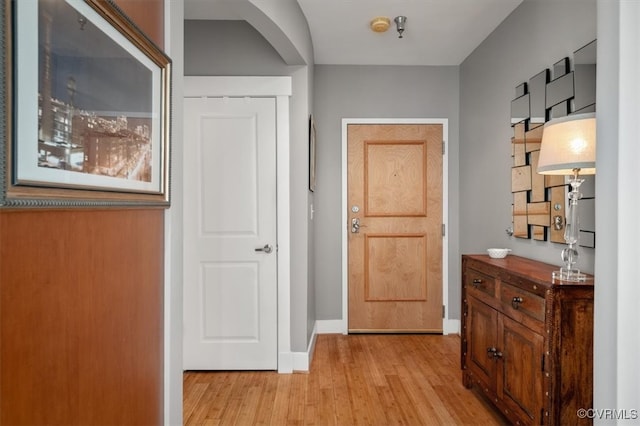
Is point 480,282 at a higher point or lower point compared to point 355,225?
lower

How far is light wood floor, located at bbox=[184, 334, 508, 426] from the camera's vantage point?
2148 millimetres

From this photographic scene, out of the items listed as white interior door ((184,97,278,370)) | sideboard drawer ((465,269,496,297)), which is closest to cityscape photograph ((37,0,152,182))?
white interior door ((184,97,278,370))

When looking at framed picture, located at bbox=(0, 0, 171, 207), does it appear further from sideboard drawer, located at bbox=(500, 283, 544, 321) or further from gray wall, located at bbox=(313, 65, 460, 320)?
gray wall, located at bbox=(313, 65, 460, 320)

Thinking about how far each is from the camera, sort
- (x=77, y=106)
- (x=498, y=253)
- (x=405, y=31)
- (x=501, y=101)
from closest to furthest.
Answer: (x=77, y=106) → (x=498, y=253) → (x=501, y=101) → (x=405, y=31)

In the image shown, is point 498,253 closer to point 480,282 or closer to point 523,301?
point 480,282

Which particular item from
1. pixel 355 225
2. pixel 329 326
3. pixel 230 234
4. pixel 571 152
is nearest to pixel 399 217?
pixel 355 225

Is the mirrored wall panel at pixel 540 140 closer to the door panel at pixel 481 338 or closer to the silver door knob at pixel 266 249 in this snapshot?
the door panel at pixel 481 338

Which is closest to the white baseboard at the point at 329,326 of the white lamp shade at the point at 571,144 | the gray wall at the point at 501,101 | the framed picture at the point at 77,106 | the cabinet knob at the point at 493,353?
the gray wall at the point at 501,101

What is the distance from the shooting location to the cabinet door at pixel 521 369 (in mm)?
A: 1688

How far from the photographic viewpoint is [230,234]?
8.93 ft

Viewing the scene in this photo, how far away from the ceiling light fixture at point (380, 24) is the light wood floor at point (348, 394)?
99.0 inches

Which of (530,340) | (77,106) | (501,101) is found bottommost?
(530,340)

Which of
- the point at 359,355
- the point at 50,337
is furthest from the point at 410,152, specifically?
the point at 50,337

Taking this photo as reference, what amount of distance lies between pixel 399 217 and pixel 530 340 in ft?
6.43
